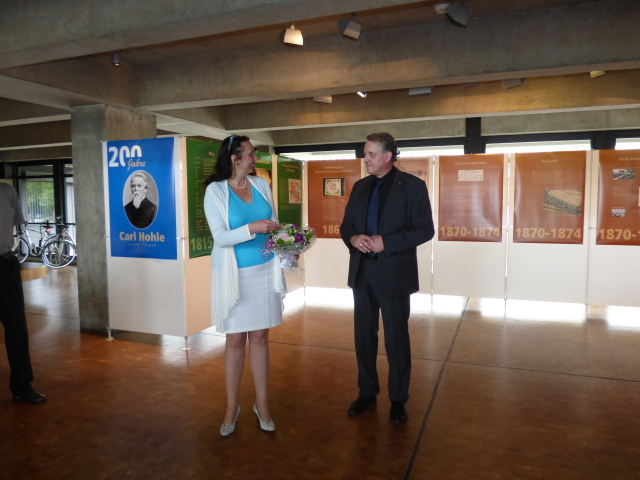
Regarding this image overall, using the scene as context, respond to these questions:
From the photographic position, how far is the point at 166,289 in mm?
→ 4930

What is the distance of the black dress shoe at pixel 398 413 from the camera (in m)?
3.14

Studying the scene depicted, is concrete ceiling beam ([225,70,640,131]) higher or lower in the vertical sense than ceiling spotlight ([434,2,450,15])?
lower

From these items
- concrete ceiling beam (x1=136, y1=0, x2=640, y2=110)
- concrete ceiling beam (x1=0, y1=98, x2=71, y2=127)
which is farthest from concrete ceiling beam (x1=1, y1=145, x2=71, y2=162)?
concrete ceiling beam (x1=136, y1=0, x2=640, y2=110)

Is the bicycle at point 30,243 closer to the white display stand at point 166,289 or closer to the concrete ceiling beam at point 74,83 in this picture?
the concrete ceiling beam at point 74,83

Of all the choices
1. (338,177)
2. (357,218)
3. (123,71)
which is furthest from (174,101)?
(357,218)

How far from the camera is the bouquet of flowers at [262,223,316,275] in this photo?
2.75 m

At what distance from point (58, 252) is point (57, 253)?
3 cm

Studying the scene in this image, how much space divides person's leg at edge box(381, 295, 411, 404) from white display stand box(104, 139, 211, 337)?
2.48 m

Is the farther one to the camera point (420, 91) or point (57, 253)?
point (57, 253)

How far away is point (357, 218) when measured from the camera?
321cm

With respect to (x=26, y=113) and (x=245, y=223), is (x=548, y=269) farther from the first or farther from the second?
(x=26, y=113)

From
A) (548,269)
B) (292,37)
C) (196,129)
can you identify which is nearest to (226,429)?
(292,37)

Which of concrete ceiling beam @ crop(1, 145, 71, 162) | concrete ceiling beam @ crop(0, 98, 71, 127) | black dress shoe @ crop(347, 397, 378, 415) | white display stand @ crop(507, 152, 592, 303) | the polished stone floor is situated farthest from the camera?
concrete ceiling beam @ crop(1, 145, 71, 162)

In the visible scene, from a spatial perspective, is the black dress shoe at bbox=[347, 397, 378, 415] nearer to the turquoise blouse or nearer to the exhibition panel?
the turquoise blouse
